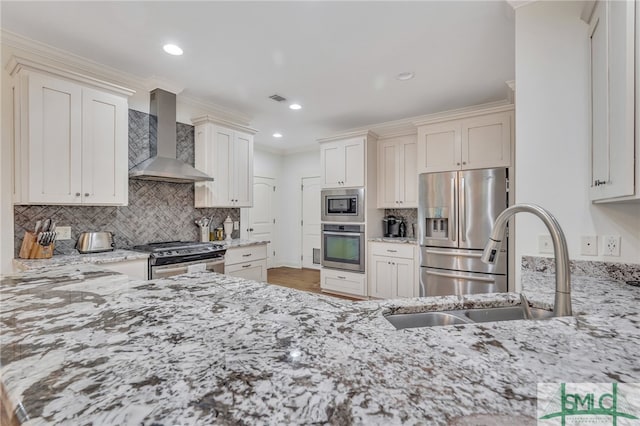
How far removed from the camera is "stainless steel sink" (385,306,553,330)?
42.1 inches

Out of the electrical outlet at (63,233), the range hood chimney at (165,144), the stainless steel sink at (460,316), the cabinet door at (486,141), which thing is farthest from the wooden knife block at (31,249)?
the cabinet door at (486,141)

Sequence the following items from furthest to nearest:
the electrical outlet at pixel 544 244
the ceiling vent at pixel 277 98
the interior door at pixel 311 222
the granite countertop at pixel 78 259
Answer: the interior door at pixel 311 222
the ceiling vent at pixel 277 98
the granite countertop at pixel 78 259
the electrical outlet at pixel 544 244

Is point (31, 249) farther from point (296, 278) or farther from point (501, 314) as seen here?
point (296, 278)

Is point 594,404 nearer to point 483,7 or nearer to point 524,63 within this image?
point 524,63

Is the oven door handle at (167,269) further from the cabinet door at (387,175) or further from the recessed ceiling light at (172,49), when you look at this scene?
the cabinet door at (387,175)

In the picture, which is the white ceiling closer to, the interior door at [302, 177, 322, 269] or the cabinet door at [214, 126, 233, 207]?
the cabinet door at [214, 126, 233, 207]

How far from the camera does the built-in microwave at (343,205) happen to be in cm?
432

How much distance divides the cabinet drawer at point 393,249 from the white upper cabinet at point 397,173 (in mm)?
660

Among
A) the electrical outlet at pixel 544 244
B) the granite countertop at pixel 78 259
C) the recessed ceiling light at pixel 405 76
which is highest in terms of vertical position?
the recessed ceiling light at pixel 405 76

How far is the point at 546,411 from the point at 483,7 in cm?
241

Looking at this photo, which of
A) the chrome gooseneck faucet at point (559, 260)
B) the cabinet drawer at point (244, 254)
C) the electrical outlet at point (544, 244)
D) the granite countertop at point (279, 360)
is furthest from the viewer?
the cabinet drawer at point (244, 254)

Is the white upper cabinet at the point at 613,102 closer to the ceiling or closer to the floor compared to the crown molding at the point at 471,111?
closer to the floor

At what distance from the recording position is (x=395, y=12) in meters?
2.05

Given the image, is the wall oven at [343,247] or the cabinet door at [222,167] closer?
the cabinet door at [222,167]
